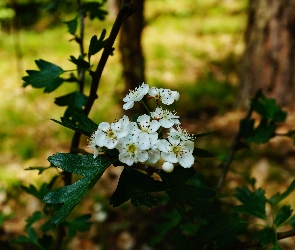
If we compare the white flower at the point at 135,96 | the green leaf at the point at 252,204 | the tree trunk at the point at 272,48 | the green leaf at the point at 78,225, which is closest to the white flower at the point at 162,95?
the white flower at the point at 135,96

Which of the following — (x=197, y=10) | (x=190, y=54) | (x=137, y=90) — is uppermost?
(x=197, y=10)

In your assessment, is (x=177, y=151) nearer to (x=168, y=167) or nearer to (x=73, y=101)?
(x=168, y=167)

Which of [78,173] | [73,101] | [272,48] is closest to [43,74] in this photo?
[73,101]

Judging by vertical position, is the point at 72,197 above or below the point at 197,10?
below

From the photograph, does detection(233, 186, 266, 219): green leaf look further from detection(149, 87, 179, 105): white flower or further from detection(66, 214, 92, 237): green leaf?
detection(66, 214, 92, 237): green leaf

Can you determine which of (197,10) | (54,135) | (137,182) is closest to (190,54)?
(197,10)

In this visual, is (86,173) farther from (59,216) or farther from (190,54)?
(190,54)

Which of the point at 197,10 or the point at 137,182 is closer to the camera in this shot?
the point at 137,182

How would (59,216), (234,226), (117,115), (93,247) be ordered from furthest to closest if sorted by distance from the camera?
(117,115) < (93,247) < (234,226) < (59,216)

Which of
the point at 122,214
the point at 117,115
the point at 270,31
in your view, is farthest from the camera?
the point at 117,115
